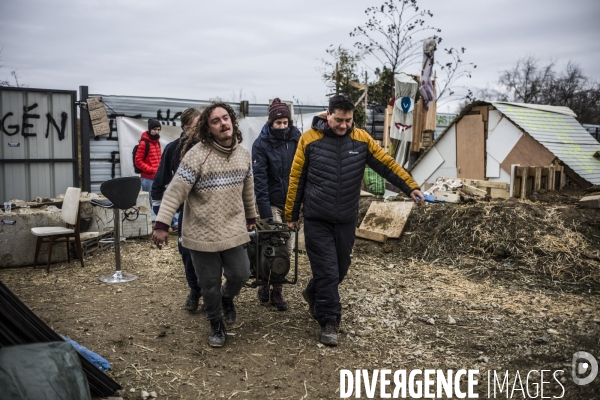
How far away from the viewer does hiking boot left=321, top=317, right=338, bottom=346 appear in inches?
169

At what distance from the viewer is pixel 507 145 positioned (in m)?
10.5

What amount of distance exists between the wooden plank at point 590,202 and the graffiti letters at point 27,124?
9.51 m

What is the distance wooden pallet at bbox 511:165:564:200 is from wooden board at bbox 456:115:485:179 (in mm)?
1890

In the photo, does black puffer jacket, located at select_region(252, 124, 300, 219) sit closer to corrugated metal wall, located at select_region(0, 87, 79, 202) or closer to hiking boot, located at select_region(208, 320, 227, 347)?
hiking boot, located at select_region(208, 320, 227, 347)

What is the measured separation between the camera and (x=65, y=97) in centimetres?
1040

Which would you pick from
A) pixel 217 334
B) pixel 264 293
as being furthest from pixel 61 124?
pixel 217 334

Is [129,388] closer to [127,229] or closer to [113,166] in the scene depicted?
[127,229]

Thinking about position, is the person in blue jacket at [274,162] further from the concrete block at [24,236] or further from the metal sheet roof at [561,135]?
the metal sheet roof at [561,135]

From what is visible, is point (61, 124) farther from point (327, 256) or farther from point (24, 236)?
point (327, 256)

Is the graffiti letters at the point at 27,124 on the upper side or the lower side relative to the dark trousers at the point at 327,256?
upper

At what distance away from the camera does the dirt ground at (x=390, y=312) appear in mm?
3826

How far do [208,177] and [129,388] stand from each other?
1618mm

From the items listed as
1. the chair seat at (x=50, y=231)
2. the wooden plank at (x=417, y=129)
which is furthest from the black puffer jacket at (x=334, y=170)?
the wooden plank at (x=417, y=129)

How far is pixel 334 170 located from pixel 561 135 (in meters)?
7.99
